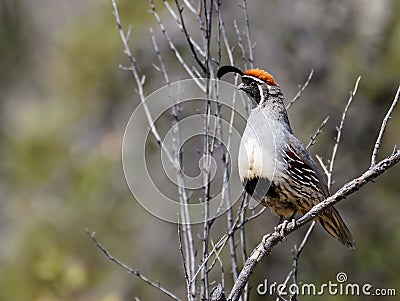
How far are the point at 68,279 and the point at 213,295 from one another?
295cm

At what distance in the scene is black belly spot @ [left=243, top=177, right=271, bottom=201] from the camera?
9.99 ft

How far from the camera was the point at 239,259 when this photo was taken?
554 centimetres

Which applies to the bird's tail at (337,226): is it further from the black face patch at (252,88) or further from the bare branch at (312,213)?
the black face patch at (252,88)

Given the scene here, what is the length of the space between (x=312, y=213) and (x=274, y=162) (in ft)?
1.57

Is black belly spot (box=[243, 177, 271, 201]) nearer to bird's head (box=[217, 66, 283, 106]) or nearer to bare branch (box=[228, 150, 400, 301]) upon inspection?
bare branch (box=[228, 150, 400, 301])

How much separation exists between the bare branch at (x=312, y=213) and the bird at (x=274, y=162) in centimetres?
23

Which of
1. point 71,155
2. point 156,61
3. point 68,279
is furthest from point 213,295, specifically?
point 71,155

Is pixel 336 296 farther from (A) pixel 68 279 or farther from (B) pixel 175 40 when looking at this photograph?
(B) pixel 175 40

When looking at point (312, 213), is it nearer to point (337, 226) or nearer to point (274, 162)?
point (274, 162)

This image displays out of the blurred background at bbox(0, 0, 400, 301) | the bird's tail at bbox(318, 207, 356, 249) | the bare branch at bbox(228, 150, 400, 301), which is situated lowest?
the bare branch at bbox(228, 150, 400, 301)

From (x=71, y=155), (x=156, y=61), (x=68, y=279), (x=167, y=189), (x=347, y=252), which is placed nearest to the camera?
(x=68, y=279)

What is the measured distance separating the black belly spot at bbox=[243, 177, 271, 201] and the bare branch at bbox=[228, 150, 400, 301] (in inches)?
→ 8.3

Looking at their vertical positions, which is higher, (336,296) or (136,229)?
(136,229)

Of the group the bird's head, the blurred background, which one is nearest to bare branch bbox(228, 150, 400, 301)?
the bird's head
